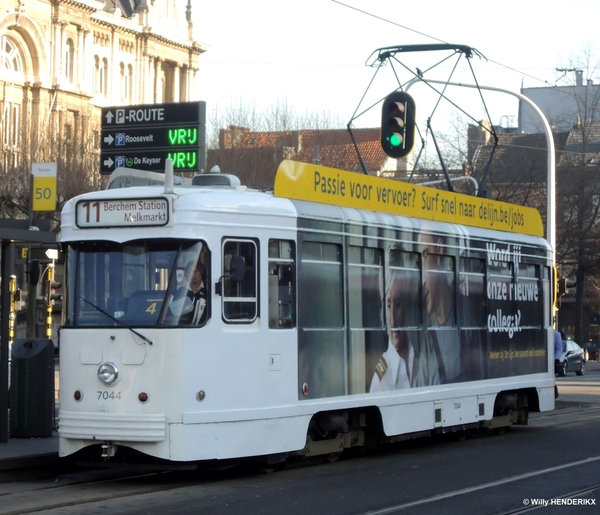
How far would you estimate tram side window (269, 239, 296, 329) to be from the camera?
38.0 feet

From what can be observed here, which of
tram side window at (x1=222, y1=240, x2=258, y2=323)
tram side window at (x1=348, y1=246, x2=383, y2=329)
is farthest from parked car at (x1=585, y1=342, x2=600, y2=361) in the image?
tram side window at (x1=222, y1=240, x2=258, y2=323)

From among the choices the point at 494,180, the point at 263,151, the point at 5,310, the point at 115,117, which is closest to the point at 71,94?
the point at 263,151

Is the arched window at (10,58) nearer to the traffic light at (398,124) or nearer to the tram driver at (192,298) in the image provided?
the traffic light at (398,124)

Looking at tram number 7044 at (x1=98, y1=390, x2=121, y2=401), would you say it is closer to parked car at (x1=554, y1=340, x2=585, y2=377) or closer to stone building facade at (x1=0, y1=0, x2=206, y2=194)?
parked car at (x1=554, y1=340, x2=585, y2=377)

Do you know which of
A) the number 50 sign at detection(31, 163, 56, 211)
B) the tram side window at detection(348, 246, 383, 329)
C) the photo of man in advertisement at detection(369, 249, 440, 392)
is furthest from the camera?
the number 50 sign at detection(31, 163, 56, 211)

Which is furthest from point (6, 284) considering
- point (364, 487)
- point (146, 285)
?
point (364, 487)

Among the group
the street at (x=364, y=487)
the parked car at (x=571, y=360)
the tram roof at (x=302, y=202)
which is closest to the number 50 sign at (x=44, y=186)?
the tram roof at (x=302, y=202)

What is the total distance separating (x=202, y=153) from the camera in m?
17.5

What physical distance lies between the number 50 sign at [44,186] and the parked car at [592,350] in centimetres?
4983

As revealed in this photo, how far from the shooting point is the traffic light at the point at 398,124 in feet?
57.8

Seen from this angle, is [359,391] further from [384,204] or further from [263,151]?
[263,151]

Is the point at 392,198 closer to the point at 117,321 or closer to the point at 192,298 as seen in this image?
the point at 192,298

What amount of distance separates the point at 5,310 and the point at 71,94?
189 feet

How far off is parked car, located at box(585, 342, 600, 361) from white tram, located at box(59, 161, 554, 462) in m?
50.8
